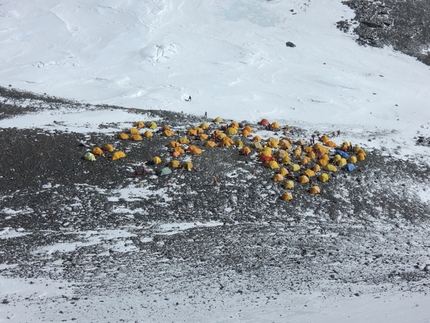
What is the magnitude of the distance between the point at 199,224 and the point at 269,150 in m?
4.75

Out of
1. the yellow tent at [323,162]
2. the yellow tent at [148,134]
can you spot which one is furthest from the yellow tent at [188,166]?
the yellow tent at [323,162]

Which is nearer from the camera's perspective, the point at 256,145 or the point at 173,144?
the point at 173,144

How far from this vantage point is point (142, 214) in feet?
41.5

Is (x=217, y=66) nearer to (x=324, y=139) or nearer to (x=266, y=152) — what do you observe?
(x=324, y=139)

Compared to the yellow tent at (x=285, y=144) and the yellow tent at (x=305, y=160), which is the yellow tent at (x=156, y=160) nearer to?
the yellow tent at (x=285, y=144)

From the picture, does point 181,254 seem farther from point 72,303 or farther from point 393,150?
point 393,150

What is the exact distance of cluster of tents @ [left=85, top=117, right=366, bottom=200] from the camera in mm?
14930

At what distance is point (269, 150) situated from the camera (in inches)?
632

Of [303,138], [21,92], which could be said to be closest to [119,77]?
[21,92]

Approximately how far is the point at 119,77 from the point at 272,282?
47.4 feet

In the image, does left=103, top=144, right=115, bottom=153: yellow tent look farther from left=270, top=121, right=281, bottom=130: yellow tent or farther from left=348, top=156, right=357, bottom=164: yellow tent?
left=348, top=156, right=357, bottom=164: yellow tent

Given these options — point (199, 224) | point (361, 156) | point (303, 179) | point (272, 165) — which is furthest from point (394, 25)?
point (199, 224)

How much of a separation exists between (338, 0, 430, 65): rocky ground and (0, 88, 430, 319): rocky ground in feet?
37.5

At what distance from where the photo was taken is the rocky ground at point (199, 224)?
10430 mm
